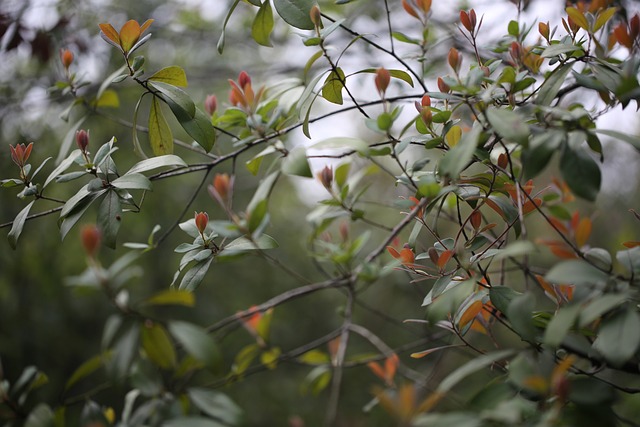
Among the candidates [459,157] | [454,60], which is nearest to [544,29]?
[454,60]

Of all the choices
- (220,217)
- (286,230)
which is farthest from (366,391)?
(220,217)

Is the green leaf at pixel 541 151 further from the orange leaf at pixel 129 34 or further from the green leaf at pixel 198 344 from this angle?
the orange leaf at pixel 129 34

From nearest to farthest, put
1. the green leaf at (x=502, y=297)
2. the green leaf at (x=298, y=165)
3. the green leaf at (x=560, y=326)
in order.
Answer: the green leaf at (x=560, y=326), the green leaf at (x=298, y=165), the green leaf at (x=502, y=297)

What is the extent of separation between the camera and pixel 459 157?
1.76ft

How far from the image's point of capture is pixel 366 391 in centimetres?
317

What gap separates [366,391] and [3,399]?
2.72 meters

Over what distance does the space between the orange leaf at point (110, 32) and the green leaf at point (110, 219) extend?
24cm

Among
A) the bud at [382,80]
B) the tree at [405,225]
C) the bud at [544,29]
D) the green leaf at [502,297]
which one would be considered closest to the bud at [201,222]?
the tree at [405,225]

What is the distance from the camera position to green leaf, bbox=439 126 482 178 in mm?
525

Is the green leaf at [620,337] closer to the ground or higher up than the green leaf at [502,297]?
higher up

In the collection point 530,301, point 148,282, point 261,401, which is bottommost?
point 261,401

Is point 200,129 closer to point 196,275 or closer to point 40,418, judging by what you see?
point 196,275

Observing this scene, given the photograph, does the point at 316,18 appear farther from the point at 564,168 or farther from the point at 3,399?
the point at 3,399

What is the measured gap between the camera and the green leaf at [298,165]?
564 millimetres
